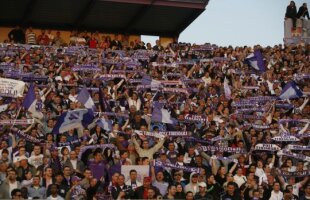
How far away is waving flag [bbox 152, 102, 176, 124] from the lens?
19.4 m

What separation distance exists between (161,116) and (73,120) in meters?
2.63

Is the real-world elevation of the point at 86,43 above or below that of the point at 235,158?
above

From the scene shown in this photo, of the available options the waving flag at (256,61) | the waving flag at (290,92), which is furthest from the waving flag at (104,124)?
the waving flag at (256,61)

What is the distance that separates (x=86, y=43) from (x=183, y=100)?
9.50 m

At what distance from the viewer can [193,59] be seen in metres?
28.1

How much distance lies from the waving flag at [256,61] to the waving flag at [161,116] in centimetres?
867

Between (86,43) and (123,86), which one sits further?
(86,43)

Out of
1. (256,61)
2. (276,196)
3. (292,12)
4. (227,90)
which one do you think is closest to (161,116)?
(276,196)

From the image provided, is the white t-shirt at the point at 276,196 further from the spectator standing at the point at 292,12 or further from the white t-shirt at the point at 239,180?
the spectator standing at the point at 292,12

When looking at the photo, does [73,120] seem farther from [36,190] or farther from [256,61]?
[256,61]

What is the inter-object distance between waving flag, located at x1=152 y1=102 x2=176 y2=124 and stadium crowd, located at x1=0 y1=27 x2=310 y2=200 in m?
0.03

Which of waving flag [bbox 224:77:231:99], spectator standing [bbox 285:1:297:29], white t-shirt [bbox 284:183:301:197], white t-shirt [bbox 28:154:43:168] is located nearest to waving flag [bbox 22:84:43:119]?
white t-shirt [bbox 28:154:43:168]

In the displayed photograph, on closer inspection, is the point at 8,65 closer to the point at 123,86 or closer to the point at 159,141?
the point at 123,86

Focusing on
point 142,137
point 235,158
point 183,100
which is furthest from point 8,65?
point 235,158
